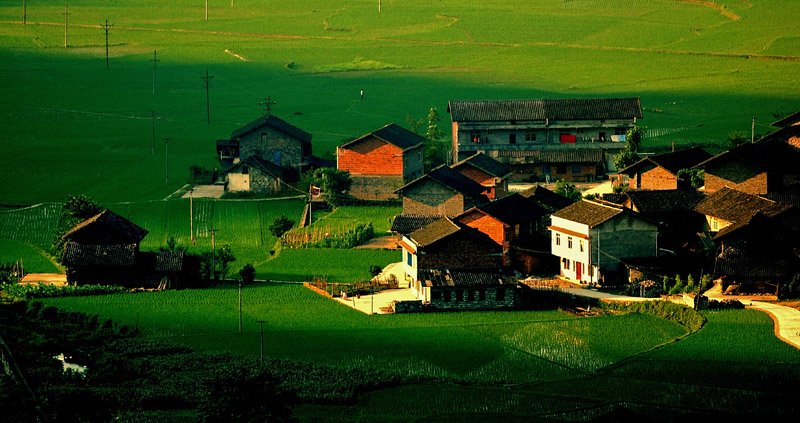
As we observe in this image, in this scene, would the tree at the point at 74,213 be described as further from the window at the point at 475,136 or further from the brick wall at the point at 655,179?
the window at the point at 475,136

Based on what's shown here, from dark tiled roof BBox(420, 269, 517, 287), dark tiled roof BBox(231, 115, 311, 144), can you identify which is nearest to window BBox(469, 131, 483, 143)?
dark tiled roof BBox(231, 115, 311, 144)

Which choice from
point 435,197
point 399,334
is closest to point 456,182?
point 435,197

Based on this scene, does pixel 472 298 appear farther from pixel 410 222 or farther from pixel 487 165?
pixel 487 165

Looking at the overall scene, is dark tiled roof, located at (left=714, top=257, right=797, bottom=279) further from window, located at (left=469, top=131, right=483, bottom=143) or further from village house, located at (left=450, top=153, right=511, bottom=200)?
window, located at (left=469, top=131, right=483, bottom=143)

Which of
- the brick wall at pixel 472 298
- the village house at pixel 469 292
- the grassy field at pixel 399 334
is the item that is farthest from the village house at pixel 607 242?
the grassy field at pixel 399 334

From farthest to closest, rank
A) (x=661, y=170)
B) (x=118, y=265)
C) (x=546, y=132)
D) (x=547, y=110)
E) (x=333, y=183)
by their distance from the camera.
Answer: (x=547, y=110) < (x=546, y=132) < (x=333, y=183) < (x=661, y=170) < (x=118, y=265)

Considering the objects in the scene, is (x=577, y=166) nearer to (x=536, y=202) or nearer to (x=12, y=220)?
(x=536, y=202)
